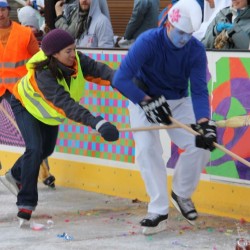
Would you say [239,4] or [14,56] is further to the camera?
[14,56]

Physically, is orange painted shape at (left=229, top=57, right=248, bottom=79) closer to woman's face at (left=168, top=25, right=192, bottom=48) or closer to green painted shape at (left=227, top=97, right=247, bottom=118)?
green painted shape at (left=227, top=97, right=247, bottom=118)

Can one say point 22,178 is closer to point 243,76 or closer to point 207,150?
point 207,150

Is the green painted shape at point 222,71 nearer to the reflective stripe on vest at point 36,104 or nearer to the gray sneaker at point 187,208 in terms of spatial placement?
the gray sneaker at point 187,208

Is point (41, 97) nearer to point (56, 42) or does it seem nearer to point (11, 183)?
point (56, 42)

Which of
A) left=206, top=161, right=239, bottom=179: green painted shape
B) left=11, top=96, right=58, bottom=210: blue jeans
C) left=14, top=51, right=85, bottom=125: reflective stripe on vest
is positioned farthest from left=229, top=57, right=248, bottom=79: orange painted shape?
left=11, top=96, right=58, bottom=210: blue jeans

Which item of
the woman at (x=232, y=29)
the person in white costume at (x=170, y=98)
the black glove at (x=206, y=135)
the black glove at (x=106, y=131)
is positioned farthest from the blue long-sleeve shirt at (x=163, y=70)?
the woman at (x=232, y=29)

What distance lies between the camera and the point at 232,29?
7.40 metres

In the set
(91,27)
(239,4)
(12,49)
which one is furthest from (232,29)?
(12,49)

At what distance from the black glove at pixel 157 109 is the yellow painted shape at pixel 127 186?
1127 mm

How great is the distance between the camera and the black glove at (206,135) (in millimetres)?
6188

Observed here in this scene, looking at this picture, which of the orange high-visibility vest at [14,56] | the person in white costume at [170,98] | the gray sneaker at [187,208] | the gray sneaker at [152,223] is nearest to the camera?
the person in white costume at [170,98]

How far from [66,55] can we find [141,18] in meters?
2.26

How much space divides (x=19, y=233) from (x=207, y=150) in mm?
1521

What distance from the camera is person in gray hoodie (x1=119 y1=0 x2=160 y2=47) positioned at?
8.88 metres
